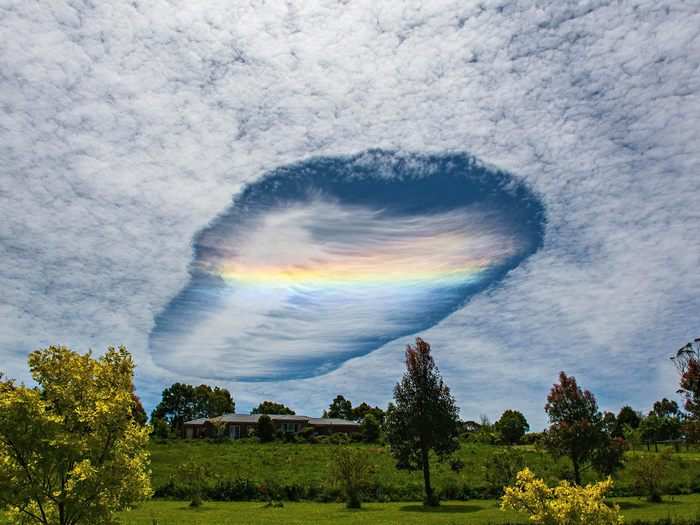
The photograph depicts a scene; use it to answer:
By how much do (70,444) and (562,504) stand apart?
11.7m

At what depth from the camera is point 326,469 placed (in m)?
55.1

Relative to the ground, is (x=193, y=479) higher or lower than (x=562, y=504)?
lower

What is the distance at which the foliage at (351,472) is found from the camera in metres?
40.0

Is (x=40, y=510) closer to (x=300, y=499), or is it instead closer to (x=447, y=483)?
(x=300, y=499)

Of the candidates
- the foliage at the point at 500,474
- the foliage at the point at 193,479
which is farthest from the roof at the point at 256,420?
the foliage at the point at 500,474

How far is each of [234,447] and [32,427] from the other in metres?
64.3

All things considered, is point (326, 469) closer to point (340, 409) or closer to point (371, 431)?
point (371, 431)

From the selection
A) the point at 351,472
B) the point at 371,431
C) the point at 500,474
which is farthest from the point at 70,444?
the point at 371,431

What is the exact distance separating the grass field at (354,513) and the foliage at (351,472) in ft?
3.24

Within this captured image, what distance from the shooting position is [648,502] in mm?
39500

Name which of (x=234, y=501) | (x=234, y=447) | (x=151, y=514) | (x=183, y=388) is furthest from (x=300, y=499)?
(x=183, y=388)

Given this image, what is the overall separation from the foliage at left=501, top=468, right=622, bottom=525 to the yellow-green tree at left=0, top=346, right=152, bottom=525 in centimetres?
967

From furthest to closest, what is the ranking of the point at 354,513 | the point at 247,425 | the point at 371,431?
the point at 247,425 < the point at 371,431 < the point at 354,513

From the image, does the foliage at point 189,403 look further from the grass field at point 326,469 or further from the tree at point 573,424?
the tree at point 573,424
